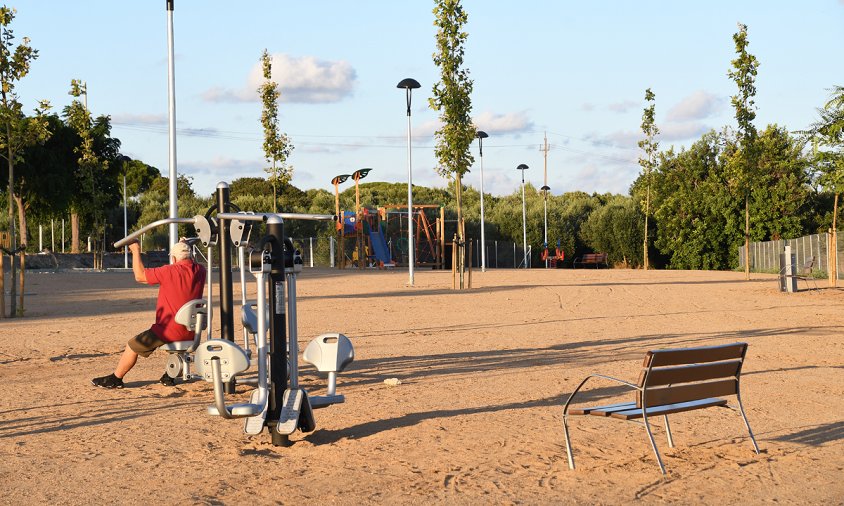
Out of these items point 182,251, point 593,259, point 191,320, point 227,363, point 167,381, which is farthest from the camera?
point 593,259

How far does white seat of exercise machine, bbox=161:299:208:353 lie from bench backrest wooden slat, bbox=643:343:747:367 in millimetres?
4727

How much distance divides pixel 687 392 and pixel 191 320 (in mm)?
4879

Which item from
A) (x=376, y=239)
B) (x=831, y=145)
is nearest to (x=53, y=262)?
(x=376, y=239)

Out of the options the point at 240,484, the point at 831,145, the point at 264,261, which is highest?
the point at 831,145

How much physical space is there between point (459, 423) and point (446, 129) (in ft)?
81.6

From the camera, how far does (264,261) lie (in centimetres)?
Result: 729

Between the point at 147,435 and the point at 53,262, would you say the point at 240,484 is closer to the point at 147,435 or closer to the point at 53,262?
the point at 147,435

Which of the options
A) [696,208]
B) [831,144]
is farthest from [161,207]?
[831,144]

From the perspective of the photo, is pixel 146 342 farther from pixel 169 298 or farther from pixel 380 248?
pixel 380 248

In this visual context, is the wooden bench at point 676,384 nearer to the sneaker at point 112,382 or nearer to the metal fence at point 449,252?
the sneaker at point 112,382

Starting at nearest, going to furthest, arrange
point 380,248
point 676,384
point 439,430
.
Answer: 1. point 676,384
2. point 439,430
3. point 380,248

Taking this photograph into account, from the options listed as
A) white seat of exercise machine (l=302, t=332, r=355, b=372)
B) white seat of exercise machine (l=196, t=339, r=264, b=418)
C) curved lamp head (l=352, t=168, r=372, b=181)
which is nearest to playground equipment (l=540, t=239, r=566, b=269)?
curved lamp head (l=352, t=168, r=372, b=181)

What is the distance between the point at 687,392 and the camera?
→ 23.3ft

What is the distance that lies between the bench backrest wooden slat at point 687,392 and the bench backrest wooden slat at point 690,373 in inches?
1.7
